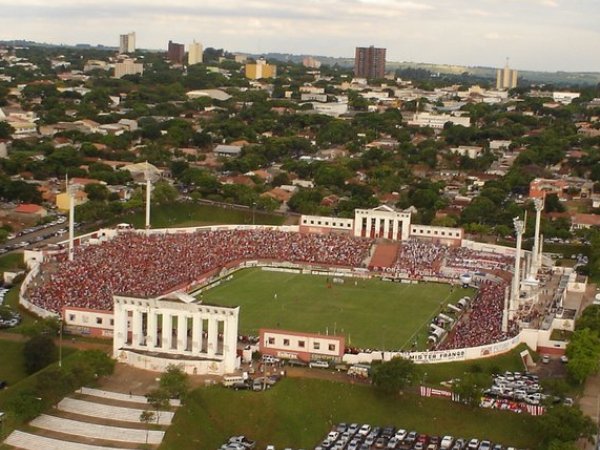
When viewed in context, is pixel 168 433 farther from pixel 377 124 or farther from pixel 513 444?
pixel 377 124

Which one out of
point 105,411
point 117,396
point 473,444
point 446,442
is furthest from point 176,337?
point 473,444

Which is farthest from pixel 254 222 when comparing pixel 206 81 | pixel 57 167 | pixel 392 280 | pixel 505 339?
pixel 206 81

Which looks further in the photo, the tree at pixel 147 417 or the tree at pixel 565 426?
the tree at pixel 147 417

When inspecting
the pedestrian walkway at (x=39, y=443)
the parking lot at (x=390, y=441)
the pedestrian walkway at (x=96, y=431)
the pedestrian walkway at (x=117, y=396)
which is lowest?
the pedestrian walkway at (x=39, y=443)

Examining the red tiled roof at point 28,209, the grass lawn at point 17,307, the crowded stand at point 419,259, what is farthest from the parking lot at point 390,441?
the red tiled roof at point 28,209

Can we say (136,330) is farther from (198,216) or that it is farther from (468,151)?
(468,151)

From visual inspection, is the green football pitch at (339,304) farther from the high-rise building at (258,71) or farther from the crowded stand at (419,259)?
the high-rise building at (258,71)

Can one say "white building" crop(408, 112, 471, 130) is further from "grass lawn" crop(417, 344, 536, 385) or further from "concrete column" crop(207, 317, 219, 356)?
"concrete column" crop(207, 317, 219, 356)

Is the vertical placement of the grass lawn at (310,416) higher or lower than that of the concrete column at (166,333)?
lower
